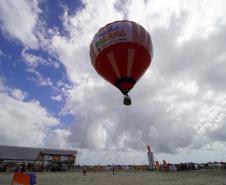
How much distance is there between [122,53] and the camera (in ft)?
42.1

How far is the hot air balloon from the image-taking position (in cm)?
Result: 1288

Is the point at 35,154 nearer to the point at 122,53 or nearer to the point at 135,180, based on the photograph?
the point at 135,180

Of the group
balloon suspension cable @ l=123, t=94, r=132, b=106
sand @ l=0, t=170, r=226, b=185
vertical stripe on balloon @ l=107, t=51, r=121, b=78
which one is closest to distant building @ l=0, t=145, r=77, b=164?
sand @ l=0, t=170, r=226, b=185

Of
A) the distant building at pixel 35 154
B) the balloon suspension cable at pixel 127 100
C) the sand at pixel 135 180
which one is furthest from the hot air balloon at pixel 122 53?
the distant building at pixel 35 154

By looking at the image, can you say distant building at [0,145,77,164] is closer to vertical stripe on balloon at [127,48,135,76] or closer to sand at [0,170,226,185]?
sand at [0,170,226,185]

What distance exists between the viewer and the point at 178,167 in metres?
51.2

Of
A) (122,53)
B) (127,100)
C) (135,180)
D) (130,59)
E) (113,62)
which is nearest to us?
(122,53)

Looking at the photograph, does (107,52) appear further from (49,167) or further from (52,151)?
(52,151)

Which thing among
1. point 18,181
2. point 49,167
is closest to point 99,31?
point 18,181

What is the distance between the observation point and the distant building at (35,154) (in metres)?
55.1

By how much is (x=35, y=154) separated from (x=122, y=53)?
54095 mm

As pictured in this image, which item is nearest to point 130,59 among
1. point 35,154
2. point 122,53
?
point 122,53

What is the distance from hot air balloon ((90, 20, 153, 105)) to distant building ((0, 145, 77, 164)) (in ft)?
169

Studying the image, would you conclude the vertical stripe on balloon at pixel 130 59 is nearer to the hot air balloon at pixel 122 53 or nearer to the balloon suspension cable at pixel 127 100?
the hot air balloon at pixel 122 53
